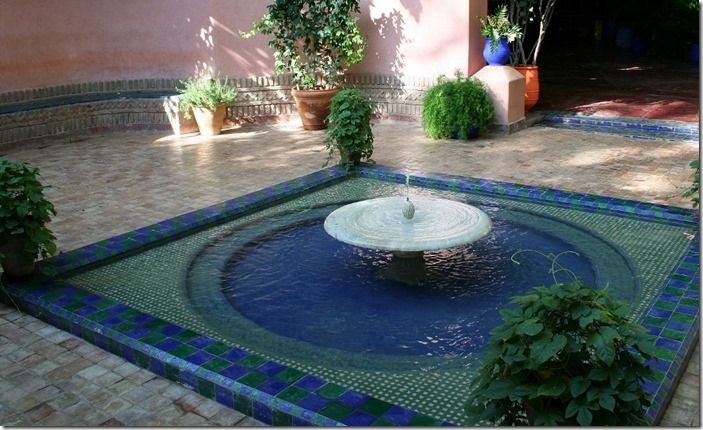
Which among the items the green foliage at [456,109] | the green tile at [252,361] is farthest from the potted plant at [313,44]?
the green tile at [252,361]

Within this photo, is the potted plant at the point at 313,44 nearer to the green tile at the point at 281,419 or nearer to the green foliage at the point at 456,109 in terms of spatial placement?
the green foliage at the point at 456,109

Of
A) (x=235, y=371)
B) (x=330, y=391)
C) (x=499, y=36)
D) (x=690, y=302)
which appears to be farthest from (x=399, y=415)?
(x=499, y=36)

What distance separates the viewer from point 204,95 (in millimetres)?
9766

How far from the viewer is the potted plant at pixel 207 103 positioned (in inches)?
384

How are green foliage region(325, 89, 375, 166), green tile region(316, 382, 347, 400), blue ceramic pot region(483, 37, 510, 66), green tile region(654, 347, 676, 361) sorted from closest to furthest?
green tile region(316, 382, 347, 400) < green tile region(654, 347, 676, 361) < green foliage region(325, 89, 375, 166) < blue ceramic pot region(483, 37, 510, 66)

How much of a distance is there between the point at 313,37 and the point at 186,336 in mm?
6922

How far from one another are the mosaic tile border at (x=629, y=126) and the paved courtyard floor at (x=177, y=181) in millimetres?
374

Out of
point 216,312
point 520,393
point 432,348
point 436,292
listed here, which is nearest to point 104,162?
point 216,312

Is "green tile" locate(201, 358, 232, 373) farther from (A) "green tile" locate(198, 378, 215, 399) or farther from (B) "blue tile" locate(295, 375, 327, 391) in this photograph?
(B) "blue tile" locate(295, 375, 327, 391)

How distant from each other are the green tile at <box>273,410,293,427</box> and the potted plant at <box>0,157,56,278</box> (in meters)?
2.23

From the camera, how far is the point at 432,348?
3.74m

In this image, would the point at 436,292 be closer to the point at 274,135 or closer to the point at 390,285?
the point at 390,285

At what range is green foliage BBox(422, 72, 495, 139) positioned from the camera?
8930 mm

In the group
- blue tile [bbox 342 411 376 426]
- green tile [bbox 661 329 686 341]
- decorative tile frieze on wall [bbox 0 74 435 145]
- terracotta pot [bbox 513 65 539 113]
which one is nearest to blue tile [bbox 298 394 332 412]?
blue tile [bbox 342 411 376 426]
